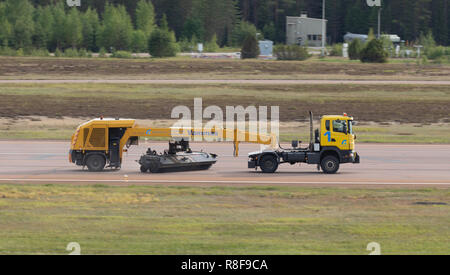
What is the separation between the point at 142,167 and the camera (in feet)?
87.5

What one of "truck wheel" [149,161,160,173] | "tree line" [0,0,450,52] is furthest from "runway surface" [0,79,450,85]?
"tree line" [0,0,450,52]

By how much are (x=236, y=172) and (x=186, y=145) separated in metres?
2.32

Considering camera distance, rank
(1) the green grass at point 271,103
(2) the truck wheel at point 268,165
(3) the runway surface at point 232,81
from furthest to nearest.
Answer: (3) the runway surface at point 232,81, (1) the green grass at point 271,103, (2) the truck wheel at point 268,165

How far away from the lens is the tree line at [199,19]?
97.2m

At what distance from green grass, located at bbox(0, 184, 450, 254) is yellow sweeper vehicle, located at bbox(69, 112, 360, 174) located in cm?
356

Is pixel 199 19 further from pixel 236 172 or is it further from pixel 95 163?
pixel 236 172

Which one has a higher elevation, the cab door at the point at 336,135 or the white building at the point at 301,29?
the white building at the point at 301,29

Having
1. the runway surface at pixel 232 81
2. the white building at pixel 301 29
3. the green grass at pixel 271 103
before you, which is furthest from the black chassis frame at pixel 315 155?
the white building at pixel 301 29

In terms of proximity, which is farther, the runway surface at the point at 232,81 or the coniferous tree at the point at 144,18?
the coniferous tree at the point at 144,18

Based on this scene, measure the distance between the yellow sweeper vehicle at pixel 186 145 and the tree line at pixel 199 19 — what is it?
6986cm

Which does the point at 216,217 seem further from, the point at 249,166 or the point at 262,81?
the point at 262,81

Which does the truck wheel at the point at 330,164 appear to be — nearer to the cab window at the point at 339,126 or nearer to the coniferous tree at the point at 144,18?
the cab window at the point at 339,126

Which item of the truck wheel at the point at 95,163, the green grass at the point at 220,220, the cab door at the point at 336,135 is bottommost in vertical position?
the green grass at the point at 220,220

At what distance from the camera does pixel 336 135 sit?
26156 millimetres
